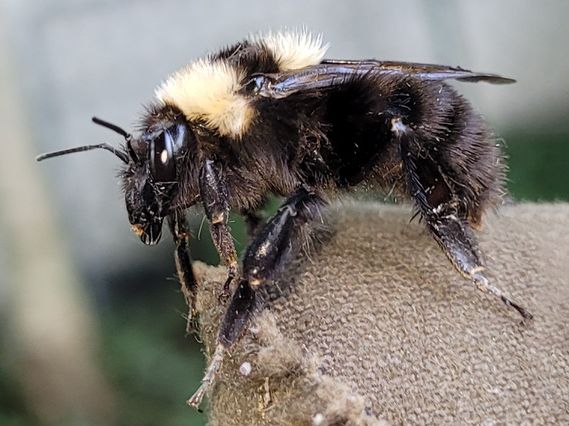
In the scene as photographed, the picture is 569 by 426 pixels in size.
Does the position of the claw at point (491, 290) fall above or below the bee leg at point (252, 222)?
above

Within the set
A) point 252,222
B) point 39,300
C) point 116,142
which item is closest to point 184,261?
point 252,222

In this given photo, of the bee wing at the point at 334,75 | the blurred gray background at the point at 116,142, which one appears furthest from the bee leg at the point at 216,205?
the blurred gray background at the point at 116,142

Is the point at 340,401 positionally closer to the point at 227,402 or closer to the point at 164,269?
the point at 227,402

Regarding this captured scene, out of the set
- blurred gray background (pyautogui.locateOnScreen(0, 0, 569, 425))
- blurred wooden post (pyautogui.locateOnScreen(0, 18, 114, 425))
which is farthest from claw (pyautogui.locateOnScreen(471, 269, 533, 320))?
blurred wooden post (pyautogui.locateOnScreen(0, 18, 114, 425))

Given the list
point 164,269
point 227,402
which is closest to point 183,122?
point 227,402

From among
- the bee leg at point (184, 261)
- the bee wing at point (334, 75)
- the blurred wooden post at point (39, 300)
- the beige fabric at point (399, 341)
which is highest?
the bee wing at point (334, 75)

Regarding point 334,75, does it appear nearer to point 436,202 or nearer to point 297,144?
point 297,144

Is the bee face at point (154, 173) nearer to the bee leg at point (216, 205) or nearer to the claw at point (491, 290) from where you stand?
the bee leg at point (216, 205)
